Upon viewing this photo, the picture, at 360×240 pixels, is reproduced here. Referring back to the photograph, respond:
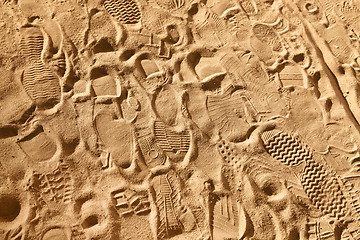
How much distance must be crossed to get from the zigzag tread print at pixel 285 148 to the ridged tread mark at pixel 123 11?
1.29 metres

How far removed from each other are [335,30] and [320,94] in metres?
0.58

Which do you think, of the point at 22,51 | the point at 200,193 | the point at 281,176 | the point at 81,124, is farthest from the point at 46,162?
the point at 281,176

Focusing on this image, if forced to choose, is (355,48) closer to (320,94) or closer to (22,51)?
(320,94)

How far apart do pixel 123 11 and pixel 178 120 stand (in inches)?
37.3

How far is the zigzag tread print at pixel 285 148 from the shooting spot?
2188 mm

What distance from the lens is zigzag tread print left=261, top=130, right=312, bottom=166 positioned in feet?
7.18

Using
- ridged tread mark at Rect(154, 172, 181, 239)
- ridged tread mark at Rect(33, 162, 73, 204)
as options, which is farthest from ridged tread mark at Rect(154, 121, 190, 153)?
ridged tread mark at Rect(33, 162, 73, 204)

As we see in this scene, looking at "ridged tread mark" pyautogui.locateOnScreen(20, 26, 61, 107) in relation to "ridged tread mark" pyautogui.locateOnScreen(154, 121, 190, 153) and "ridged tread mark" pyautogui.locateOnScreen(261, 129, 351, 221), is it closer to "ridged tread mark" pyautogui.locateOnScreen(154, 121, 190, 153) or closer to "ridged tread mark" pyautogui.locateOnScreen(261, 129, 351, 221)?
"ridged tread mark" pyautogui.locateOnScreen(154, 121, 190, 153)

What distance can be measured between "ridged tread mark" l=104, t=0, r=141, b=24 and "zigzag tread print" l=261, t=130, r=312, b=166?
1.29 metres

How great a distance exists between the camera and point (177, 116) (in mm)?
2266

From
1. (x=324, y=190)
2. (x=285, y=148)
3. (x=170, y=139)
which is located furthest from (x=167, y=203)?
(x=324, y=190)

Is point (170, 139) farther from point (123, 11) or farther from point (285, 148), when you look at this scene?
point (123, 11)

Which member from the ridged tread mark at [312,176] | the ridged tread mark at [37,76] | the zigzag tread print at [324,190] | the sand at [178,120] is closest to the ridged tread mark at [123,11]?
the sand at [178,120]

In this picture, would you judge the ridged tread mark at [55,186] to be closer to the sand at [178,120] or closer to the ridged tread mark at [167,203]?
the sand at [178,120]
